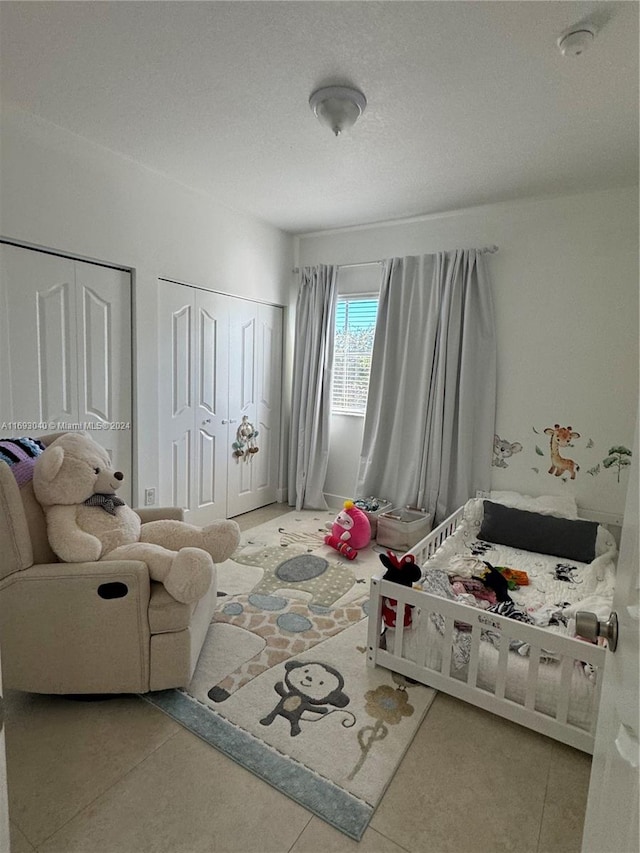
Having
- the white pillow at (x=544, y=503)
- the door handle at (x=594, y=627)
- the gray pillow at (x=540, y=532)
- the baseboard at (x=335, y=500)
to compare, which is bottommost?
the baseboard at (x=335, y=500)

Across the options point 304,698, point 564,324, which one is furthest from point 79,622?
point 564,324

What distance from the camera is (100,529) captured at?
1771 mm

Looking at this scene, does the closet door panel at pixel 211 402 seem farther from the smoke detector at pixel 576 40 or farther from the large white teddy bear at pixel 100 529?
the smoke detector at pixel 576 40

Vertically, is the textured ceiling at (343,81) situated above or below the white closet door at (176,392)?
above

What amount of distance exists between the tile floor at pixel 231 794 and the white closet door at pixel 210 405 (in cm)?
197

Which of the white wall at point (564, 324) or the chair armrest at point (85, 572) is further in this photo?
→ the white wall at point (564, 324)

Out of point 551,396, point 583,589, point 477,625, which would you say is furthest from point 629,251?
point 477,625

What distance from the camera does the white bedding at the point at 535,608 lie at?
5.37ft

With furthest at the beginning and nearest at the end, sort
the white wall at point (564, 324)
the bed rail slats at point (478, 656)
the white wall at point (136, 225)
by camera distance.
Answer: the white wall at point (564, 324) → the white wall at point (136, 225) → the bed rail slats at point (478, 656)

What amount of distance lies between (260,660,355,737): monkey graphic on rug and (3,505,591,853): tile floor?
0.27 m

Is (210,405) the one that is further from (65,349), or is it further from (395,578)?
(395,578)

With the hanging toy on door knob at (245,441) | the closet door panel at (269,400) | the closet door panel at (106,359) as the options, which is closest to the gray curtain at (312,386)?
the closet door panel at (269,400)

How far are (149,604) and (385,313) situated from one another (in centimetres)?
285

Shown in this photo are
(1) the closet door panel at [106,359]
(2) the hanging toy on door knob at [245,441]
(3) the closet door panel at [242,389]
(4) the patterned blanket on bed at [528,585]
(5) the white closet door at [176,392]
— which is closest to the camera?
(4) the patterned blanket on bed at [528,585]
